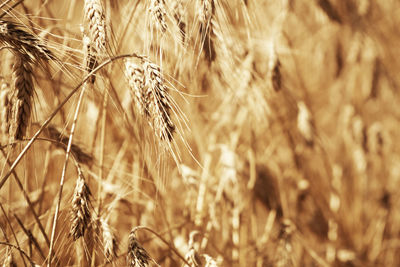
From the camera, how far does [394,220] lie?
5.32 ft

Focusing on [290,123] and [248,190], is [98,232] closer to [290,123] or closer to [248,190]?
[248,190]

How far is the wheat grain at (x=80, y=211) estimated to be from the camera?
720 mm

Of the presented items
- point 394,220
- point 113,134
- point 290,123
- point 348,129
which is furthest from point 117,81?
point 394,220

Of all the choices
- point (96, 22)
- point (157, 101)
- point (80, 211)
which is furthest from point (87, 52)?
point (80, 211)

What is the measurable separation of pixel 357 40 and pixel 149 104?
1266 mm

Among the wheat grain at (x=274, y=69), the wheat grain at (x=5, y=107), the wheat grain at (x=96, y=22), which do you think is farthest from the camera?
the wheat grain at (x=274, y=69)

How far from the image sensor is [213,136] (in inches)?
56.4

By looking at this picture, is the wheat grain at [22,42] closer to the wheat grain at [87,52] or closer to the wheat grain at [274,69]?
the wheat grain at [87,52]

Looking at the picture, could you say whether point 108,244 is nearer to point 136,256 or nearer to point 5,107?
point 136,256

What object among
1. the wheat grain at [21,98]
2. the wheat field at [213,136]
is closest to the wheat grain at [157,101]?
the wheat field at [213,136]

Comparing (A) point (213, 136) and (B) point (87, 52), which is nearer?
(B) point (87, 52)

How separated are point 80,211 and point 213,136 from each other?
A: 769 mm

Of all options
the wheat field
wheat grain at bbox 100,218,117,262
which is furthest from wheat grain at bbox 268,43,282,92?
wheat grain at bbox 100,218,117,262

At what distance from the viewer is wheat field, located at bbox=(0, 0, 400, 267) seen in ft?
2.73
